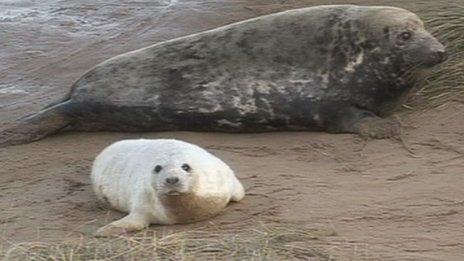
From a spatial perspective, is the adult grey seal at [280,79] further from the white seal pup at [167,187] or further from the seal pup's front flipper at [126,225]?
the seal pup's front flipper at [126,225]

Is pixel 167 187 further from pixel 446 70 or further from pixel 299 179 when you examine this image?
pixel 446 70

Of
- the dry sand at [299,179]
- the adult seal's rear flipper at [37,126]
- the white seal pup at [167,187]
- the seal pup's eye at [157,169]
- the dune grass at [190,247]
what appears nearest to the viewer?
the dune grass at [190,247]

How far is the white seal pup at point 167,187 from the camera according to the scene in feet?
19.5

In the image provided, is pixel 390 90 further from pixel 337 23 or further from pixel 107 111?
pixel 107 111

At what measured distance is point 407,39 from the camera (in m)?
8.01

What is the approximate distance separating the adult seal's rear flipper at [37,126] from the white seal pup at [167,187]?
173 cm

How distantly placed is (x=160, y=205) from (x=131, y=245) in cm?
66

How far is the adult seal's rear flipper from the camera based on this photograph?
8.16m

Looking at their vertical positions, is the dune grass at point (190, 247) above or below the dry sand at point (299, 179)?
above

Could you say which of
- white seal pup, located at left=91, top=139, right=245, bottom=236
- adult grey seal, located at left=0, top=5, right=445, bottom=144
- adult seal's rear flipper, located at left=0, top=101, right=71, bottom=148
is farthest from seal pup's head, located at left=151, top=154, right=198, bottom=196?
adult seal's rear flipper, located at left=0, top=101, right=71, bottom=148

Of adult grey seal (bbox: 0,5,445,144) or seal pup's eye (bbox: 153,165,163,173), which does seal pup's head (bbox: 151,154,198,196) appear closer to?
seal pup's eye (bbox: 153,165,163,173)

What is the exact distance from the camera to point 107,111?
8.31m

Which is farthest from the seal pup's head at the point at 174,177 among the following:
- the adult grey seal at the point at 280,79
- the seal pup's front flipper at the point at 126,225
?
the adult grey seal at the point at 280,79

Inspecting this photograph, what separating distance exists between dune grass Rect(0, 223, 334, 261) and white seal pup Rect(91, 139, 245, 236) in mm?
324
